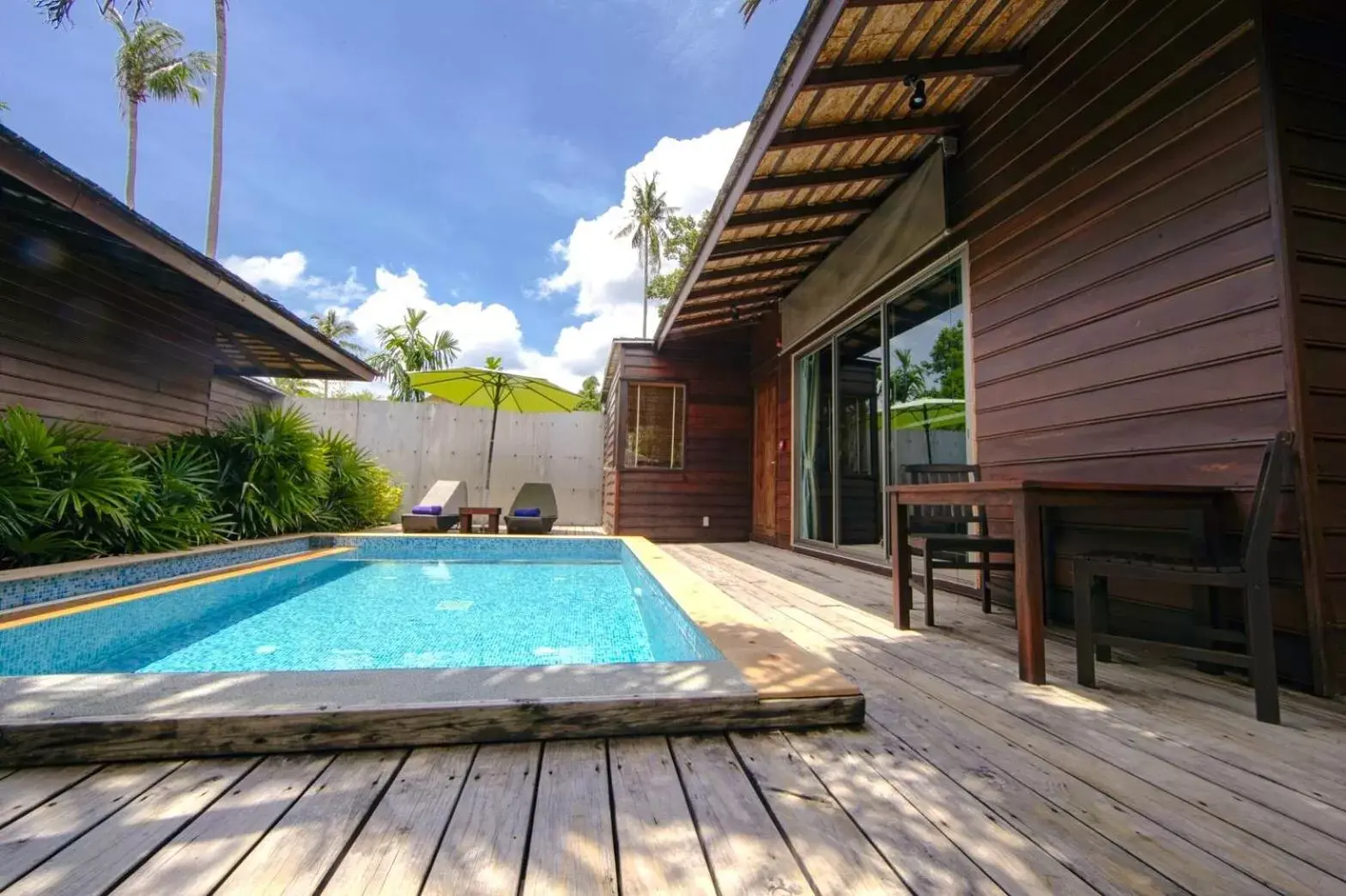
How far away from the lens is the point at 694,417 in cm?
687

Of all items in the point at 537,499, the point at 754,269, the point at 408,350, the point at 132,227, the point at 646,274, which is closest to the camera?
the point at 132,227

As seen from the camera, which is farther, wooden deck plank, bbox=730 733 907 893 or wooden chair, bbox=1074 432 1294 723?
wooden chair, bbox=1074 432 1294 723

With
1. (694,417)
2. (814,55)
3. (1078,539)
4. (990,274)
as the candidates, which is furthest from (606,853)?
(694,417)

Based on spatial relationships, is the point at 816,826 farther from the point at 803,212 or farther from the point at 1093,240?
the point at 803,212

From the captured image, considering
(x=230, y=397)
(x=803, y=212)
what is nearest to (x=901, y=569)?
(x=803, y=212)

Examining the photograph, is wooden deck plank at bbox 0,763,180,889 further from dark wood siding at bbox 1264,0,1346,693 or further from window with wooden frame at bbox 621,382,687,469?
window with wooden frame at bbox 621,382,687,469

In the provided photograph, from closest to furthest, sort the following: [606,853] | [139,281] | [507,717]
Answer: [606,853], [507,717], [139,281]

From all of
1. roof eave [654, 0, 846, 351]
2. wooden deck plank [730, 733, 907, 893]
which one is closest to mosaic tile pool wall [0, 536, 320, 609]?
wooden deck plank [730, 733, 907, 893]

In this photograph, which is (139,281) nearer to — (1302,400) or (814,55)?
(814,55)

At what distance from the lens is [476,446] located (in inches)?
348

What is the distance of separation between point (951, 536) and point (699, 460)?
4.45 meters

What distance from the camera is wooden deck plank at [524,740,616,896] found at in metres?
0.77

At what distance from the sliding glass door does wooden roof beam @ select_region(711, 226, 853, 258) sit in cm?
78

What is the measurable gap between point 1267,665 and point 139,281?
283 inches
